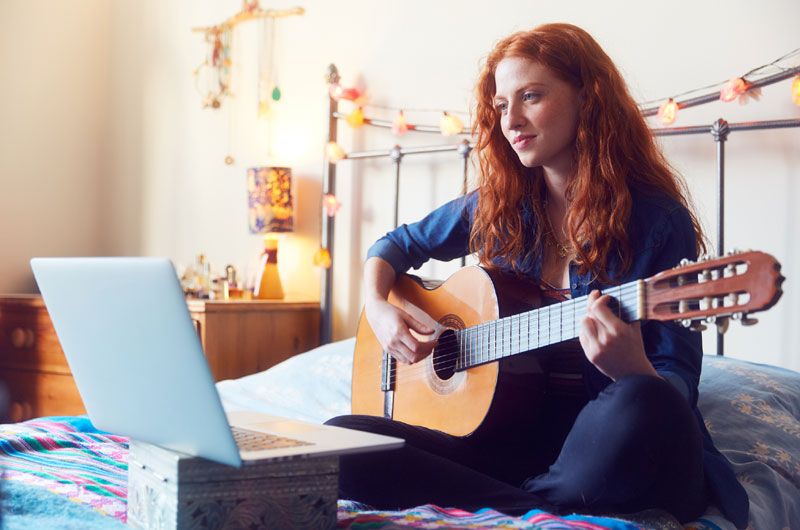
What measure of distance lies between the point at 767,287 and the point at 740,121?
3.47ft

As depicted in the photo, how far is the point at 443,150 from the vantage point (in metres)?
2.32

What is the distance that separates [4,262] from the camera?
311cm

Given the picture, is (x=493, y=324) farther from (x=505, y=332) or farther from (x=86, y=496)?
(x=86, y=496)

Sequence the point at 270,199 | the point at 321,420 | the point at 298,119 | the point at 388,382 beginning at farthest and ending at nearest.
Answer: the point at 298,119
the point at 270,199
the point at 321,420
the point at 388,382

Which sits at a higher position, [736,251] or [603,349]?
[736,251]

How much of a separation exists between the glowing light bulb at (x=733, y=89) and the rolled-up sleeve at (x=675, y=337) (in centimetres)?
64

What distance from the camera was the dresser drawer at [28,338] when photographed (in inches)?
103

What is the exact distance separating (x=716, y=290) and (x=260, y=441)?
508mm

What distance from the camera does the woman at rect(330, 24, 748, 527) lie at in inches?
40.9

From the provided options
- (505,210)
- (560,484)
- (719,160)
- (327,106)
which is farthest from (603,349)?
(327,106)

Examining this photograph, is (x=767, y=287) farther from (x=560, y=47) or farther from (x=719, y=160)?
(x=719, y=160)

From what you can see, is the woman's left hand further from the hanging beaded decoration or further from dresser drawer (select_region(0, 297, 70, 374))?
the hanging beaded decoration

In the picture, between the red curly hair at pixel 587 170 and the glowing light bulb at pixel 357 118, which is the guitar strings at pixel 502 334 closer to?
the red curly hair at pixel 587 170

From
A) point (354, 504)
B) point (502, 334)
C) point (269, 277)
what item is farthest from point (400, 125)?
point (354, 504)
